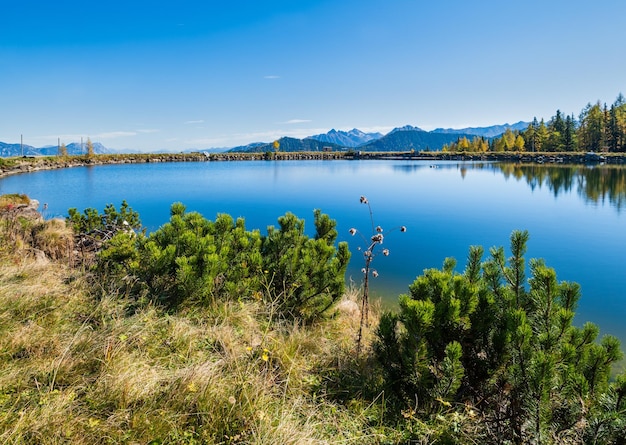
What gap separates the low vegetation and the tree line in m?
97.6

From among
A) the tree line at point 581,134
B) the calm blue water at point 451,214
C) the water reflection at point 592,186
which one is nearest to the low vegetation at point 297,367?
the calm blue water at point 451,214

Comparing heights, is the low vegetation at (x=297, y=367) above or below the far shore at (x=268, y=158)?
below

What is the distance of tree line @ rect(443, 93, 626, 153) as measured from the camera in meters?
77.3

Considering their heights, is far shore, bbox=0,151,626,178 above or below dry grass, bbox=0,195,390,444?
above

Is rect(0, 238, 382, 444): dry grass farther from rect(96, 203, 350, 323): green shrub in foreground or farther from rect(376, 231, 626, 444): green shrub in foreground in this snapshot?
rect(376, 231, 626, 444): green shrub in foreground

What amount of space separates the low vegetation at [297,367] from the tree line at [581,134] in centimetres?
A: 9758

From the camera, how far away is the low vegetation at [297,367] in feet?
7.86

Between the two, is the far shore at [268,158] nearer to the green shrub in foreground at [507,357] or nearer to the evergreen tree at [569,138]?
the evergreen tree at [569,138]

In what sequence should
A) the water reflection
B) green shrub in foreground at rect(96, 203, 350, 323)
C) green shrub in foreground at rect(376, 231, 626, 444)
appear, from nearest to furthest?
green shrub in foreground at rect(376, 231, 626, 444), green shrub in foreground at rect(96, 203, 350, 323), the water reflection

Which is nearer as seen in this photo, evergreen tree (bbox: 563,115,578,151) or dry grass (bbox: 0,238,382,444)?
dry grass (bbox: 0,238,382,444)

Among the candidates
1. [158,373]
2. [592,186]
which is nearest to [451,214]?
[158,373]

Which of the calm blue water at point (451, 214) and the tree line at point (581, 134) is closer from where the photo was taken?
the calm blue water at point (451, 214)

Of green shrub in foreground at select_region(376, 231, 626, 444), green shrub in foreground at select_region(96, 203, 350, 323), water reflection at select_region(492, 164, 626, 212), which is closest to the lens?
green shrub in foreground at select_region(376, 231, 626, 444)

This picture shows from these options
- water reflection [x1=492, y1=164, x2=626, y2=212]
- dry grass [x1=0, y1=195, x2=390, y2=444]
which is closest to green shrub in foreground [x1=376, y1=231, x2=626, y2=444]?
dry grass [x1=0, y1=195, x2=390, y2=444]
